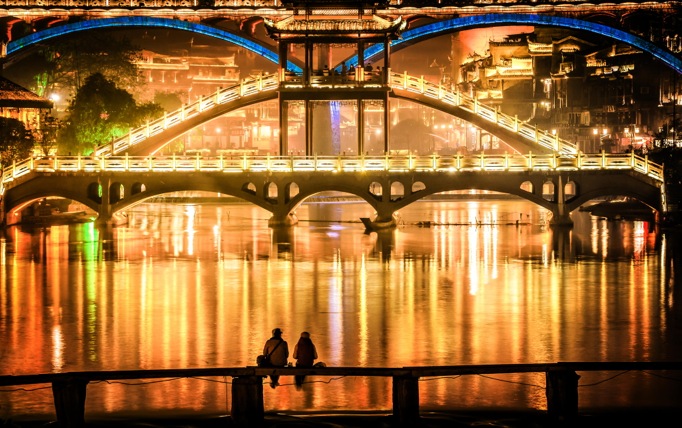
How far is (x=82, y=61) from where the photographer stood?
97.9 meters

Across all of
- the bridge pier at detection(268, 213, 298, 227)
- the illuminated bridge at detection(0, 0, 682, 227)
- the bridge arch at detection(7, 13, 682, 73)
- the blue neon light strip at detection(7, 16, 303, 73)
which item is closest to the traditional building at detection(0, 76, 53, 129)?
the illuminated bridge at detection(0, 0, 682, 227)

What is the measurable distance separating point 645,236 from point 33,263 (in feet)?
106

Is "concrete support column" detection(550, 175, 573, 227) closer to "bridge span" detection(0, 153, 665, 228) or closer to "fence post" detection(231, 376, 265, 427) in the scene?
"bridge span" detection(0, 153, 665, 228)

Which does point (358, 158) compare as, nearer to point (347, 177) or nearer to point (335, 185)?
point (347, 177)

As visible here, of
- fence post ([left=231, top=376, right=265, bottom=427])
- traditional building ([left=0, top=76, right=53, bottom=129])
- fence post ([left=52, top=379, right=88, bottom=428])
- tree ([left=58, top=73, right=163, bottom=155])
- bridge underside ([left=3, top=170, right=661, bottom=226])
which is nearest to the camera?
fence post ([left=52, top=379, right=88, bottom=428])

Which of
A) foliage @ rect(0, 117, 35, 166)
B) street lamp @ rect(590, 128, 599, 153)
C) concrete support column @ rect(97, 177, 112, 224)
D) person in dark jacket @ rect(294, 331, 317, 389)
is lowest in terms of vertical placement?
person in dark jacket @ rect(294, 331, 317, 389)

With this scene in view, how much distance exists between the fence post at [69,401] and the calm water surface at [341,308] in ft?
6.17

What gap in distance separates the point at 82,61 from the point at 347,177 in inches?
1629

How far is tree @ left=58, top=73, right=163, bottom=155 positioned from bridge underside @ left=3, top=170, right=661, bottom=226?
15.6m

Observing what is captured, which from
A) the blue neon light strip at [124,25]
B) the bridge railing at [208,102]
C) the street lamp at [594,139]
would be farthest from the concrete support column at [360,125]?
the street lamp at [594,139]

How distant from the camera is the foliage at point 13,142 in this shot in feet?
232

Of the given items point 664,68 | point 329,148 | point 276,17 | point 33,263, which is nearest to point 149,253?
point 33,263

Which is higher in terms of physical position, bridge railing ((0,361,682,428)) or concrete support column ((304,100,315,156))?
concrete support column ((304,100,315,156))

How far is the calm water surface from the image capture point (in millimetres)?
23031
